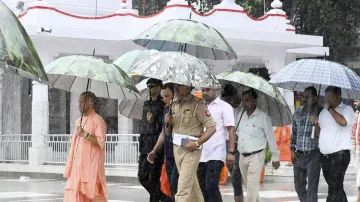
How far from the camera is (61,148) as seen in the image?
23.3 meters

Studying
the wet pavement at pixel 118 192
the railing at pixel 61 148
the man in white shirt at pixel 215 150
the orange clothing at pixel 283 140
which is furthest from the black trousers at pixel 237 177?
the orange clothing at pixel 283 140

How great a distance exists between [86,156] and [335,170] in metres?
2.88

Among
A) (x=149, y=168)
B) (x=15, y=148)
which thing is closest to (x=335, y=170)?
(x=149, y=168)

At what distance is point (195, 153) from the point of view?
10.1m

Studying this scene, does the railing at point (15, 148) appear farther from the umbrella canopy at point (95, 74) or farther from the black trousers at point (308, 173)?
the black trousers at point (308, 173)

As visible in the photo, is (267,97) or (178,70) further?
(267,97)

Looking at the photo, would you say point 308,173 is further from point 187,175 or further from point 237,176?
point 187,175

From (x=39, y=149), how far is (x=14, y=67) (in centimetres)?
1745

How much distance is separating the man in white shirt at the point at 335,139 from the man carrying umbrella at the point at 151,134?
1.89m

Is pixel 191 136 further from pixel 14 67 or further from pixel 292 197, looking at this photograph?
pixel 292 197

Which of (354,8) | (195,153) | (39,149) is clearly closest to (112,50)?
(39,149)

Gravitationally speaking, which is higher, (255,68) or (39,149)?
(255,68)

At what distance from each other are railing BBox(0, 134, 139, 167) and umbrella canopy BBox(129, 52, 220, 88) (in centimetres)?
1156

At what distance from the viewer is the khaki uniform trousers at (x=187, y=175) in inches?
392
